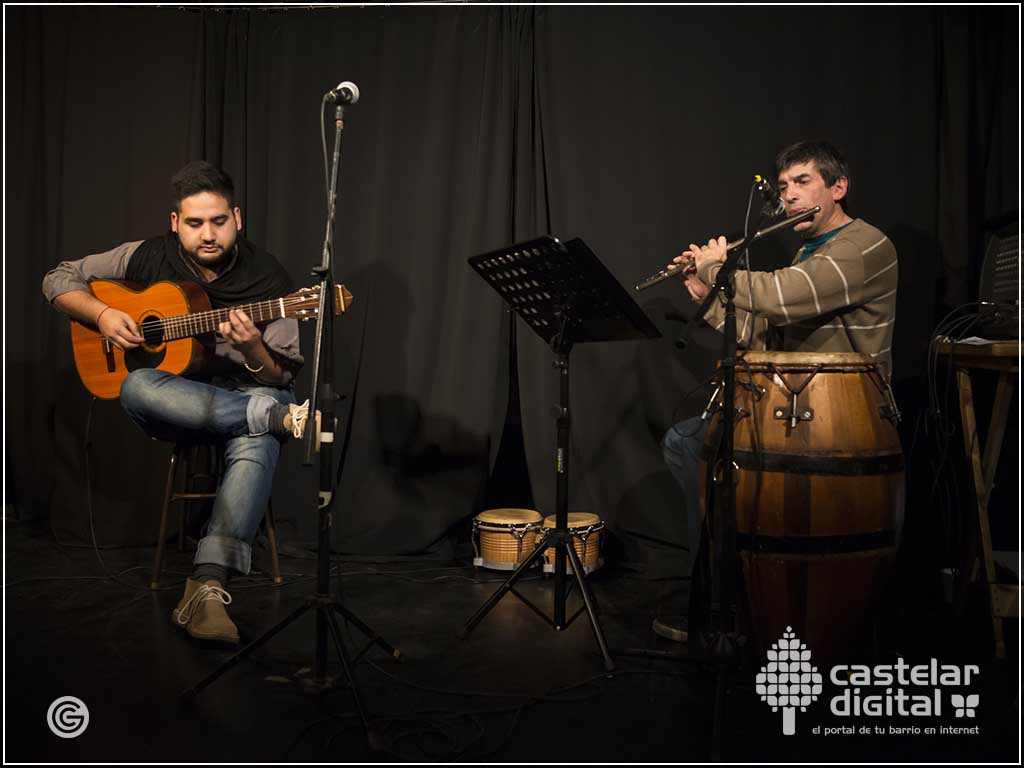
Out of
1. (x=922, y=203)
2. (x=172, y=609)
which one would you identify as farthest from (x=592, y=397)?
(x=172, y=609)

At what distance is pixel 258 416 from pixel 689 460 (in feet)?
4.79

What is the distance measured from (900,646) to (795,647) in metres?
0.47

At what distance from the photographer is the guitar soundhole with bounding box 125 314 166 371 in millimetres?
3100

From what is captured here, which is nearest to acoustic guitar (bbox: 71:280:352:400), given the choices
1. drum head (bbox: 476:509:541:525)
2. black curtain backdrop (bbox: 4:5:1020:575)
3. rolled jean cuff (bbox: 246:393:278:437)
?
rolled jean cuff (bbox: 246:393:278:437)

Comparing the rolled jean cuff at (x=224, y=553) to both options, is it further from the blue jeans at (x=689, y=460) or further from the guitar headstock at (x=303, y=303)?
the blue jeans at (x=689, y=460)

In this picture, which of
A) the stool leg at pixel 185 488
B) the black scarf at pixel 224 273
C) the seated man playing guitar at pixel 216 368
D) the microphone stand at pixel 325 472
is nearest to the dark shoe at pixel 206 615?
the seated man playing guitar at pixel 216 368

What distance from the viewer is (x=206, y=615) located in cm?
261

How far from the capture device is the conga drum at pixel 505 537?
137 inches

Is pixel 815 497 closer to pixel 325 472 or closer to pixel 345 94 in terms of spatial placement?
pixel 325 472

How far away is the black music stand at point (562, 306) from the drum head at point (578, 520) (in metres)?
0.55

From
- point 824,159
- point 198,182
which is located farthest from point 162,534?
point 824,159

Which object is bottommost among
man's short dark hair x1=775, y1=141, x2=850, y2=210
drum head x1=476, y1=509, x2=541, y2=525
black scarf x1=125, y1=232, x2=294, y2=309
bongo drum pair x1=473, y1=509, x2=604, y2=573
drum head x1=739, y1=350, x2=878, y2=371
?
bongo drum pair x1=473, y1=509, x2=604, y2=573

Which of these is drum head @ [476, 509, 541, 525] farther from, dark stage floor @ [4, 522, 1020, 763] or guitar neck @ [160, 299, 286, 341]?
guitar neck @ [160, 299, 286, 341]

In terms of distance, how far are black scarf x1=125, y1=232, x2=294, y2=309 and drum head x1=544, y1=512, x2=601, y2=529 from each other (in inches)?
53.5
